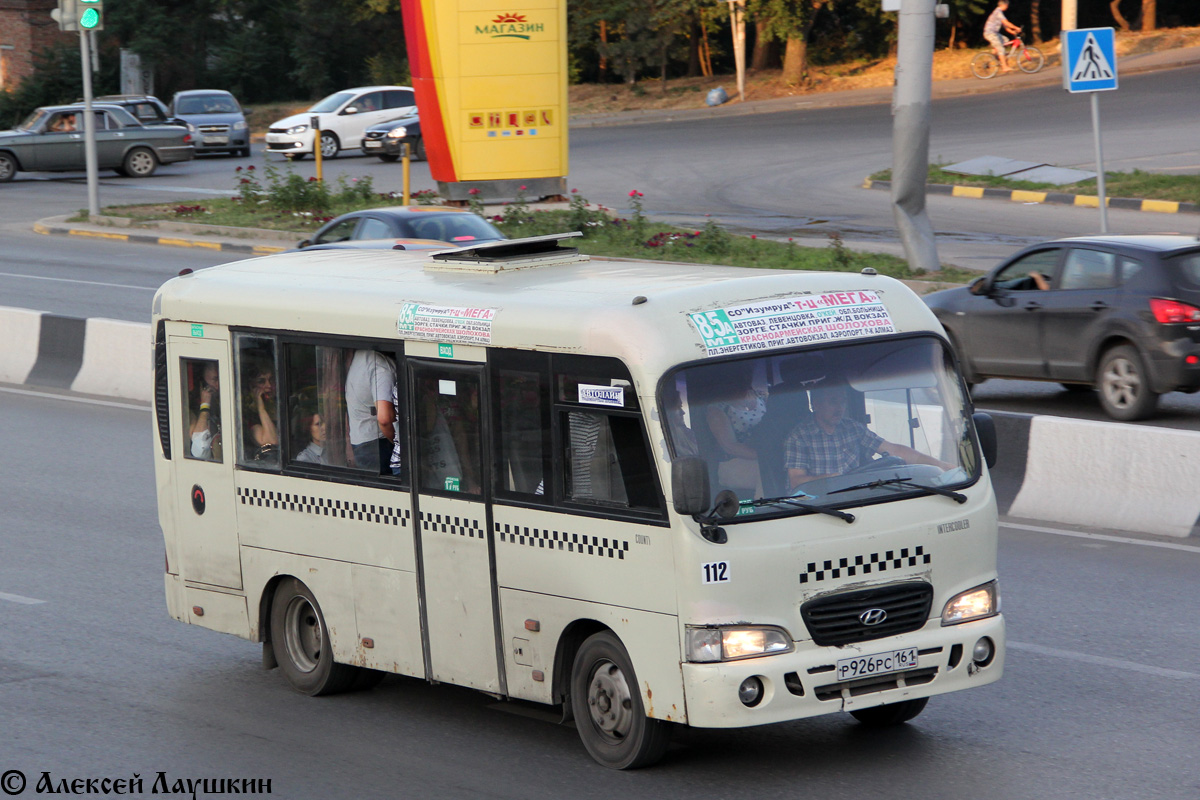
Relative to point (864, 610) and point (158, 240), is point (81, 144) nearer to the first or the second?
point (158, 240)

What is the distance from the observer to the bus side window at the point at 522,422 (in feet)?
21.0

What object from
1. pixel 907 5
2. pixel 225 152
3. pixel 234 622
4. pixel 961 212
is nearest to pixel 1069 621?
pixel 234 622

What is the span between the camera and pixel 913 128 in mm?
20422

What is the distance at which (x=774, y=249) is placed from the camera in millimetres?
22578

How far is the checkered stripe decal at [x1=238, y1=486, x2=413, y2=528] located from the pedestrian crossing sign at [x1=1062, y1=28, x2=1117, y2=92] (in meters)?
13.2

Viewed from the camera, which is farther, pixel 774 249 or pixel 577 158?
pixel 577 158

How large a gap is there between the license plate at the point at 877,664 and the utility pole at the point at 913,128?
49.3 ft

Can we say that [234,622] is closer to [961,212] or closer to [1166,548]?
[1166,548]

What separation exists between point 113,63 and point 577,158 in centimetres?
3086

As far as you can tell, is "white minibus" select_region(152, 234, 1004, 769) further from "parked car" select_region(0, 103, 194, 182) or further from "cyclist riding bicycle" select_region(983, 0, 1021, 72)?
"cyclist riding bicycle" select_region(983, 0, 1021, 72)

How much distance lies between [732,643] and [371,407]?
2.18 metres

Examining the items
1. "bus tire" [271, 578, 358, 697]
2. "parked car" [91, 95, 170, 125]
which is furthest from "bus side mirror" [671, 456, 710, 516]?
"parked car" [91, 95, 170, 125]

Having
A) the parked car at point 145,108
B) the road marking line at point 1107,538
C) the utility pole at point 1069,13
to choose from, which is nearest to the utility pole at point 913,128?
the road marking line at point 1107,538

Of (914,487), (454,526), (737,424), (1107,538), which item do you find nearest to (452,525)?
(454,526)
